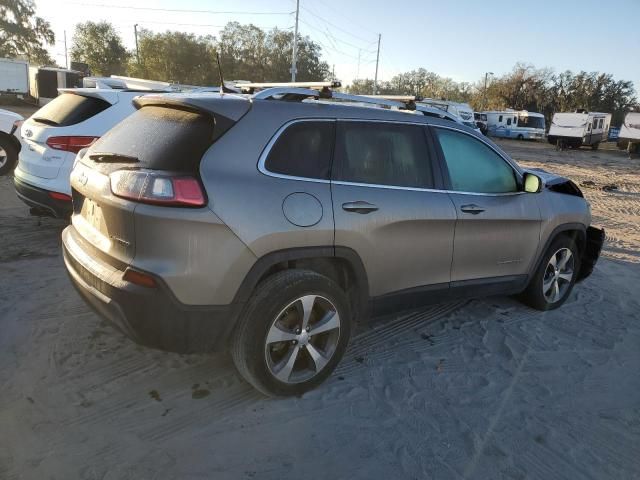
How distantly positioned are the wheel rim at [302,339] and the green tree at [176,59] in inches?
2201

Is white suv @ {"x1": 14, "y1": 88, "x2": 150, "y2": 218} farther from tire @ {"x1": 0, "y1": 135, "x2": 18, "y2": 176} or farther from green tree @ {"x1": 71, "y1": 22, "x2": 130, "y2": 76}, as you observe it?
green tree @ {"x1": 71, "y1": 22, "x2": 130, "y2": 76}

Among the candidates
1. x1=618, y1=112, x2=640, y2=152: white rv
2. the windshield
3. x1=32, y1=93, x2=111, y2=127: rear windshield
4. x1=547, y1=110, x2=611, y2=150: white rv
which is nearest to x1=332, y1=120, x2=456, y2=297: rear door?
x1=32, y1=93, x2=111, y2=127: rear windshield

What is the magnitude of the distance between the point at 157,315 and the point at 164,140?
93 cm

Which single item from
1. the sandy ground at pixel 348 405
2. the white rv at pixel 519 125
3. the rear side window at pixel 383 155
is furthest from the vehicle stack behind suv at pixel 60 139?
the white rv at pixel 519 125

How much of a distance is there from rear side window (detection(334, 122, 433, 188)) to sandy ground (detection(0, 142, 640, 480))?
127 cm

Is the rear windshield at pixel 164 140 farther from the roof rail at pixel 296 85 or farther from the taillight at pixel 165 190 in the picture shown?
the roof rail at pixel 296 85

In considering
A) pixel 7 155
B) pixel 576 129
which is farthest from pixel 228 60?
pixel 7 155

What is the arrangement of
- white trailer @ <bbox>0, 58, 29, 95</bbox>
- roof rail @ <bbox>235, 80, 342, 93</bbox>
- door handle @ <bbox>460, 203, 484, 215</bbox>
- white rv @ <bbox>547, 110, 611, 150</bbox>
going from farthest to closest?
white rv @ <bbox>547, 110, 611, 150</bbox>, white trailer @ <bbox>0, 58, 29, 95</bbox>, door handle @ <bbox>460, 203, 484, 215</bbox>, roof rail @ <bbox>235, 80, 342, 93</bbox>

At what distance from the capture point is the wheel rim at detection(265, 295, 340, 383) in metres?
2.86

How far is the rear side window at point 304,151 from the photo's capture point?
9.08 ft

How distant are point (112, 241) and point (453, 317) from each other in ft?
9.39

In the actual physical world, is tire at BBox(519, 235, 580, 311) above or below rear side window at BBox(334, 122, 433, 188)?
below

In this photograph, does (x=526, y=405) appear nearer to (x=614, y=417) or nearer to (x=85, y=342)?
(x=614, y=417)

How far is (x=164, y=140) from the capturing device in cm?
271
